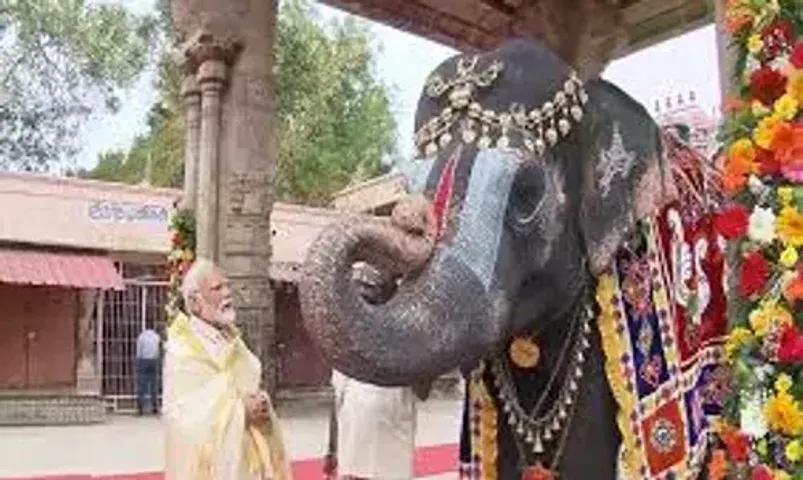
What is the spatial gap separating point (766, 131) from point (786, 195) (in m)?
0.15

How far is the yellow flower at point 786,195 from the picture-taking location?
254cm

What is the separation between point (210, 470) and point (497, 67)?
2.92m

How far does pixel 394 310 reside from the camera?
8.48ft

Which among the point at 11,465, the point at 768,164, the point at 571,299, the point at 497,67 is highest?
the point at 497,67

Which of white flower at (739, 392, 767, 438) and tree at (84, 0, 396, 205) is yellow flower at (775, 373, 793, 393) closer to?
white flower at (739, 392, 767, 438)

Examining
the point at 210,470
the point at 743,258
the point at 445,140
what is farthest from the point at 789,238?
the point at 210,470

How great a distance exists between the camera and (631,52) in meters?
8.99

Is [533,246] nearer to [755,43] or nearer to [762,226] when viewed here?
[762,226]

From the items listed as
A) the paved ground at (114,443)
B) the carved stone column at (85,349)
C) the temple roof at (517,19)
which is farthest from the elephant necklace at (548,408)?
the carved stone column at (85,349)

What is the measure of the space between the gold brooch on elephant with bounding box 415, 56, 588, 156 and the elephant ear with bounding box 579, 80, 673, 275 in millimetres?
84

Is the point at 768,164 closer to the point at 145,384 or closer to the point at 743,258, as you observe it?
the point at 743,258

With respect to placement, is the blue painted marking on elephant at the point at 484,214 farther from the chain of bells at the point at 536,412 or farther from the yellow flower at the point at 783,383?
the yellow flower at the point at 783,383

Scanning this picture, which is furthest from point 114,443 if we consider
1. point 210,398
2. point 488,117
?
point 488,117

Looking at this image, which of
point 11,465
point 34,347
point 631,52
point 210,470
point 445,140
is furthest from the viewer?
point 34,347
